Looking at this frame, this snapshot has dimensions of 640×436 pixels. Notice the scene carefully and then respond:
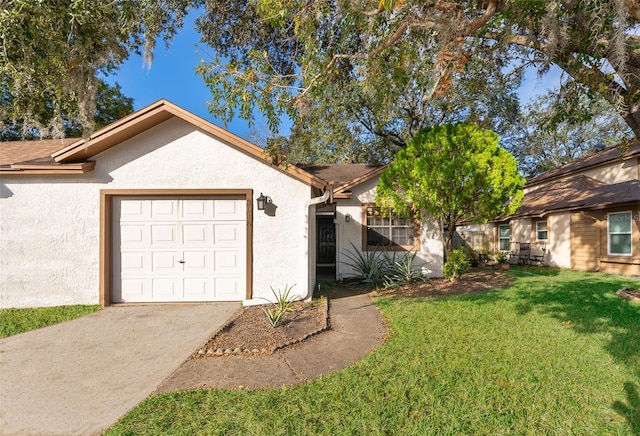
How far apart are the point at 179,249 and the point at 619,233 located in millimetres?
15594

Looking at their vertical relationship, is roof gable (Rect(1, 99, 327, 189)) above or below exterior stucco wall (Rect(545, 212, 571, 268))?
above

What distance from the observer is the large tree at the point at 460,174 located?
8.22 metres

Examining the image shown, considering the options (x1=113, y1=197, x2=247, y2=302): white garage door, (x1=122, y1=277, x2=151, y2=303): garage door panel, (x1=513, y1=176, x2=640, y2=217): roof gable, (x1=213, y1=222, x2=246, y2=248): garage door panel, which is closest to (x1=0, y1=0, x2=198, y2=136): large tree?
(x1=113, y1=197, x2=247, y2=302): white garage door

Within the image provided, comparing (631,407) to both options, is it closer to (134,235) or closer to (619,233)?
(134,235)

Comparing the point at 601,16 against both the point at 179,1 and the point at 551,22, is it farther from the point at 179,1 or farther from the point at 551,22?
the point at 179,1

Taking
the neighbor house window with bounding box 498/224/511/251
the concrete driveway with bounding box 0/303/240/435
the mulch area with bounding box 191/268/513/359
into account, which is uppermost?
the neighbor house window with bounding box 498/224/511/251

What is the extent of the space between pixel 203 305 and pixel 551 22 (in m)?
8.02

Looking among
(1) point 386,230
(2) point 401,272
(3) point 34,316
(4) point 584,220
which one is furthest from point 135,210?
(4) point 584,220

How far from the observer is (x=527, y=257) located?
14148 millimetres

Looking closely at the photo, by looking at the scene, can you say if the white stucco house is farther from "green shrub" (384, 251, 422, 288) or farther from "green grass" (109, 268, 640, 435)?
"green grass" (109, 268, 640, 435)

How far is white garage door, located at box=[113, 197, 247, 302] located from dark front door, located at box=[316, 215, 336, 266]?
5889 mm

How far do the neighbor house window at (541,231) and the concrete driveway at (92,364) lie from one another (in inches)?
591

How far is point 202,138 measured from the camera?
22.7 ft

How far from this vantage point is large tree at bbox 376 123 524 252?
822 cm
